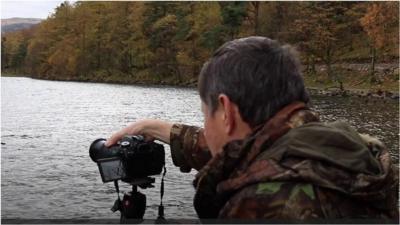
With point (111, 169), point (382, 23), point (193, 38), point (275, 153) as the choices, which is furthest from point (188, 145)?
point (193, 38)

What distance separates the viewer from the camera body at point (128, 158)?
2.39 meters

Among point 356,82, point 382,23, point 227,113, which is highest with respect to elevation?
point 382,23

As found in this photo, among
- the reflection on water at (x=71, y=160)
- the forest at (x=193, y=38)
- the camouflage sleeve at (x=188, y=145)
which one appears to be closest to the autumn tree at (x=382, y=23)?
the forest at (x=193, y=38)

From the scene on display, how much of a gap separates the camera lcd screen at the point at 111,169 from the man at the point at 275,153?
32.8 inches

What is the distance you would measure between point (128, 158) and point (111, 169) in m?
0.09

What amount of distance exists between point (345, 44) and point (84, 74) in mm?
47266

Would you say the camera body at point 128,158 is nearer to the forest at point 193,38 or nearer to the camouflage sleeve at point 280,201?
the camouflage sleeve at point 280,201

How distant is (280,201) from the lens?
4.46ft

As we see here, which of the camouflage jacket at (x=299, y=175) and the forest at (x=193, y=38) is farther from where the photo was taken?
the forest at (x=193, y=38)

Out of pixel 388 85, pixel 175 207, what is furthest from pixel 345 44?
pixel 175 207

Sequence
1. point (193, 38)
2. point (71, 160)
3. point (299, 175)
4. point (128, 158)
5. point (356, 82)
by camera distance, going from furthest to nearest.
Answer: point (193, 38) → point (356, 82) → point (71, 160) → point (128, 158) → point (299, 175)

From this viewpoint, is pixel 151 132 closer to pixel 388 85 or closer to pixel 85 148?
pixel 85 148

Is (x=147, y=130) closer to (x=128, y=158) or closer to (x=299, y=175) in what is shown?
(x=128, y=158)

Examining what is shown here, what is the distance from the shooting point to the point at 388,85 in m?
39.1
